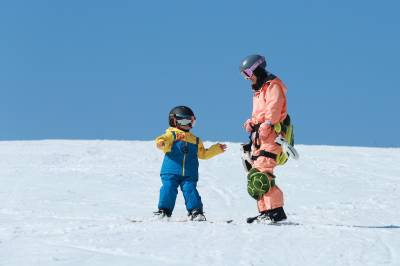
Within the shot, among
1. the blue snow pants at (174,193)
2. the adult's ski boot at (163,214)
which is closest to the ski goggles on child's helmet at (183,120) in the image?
the blue snow pants at (174,193)

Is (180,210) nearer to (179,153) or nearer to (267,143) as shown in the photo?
(179,153)

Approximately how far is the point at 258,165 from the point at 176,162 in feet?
3.03

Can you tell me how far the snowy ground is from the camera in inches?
201

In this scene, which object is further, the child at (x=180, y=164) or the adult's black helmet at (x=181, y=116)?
the adult's black helmet at (x=181, y=116)

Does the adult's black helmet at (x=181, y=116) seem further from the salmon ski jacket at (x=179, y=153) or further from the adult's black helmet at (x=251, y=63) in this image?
the adult's black helmet at (x=251, y=63)

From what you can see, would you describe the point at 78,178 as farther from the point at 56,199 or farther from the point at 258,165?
the point at 258,165

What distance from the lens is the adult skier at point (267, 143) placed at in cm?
727

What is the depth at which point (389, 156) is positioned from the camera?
16219 mm

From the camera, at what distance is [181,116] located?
789 cm

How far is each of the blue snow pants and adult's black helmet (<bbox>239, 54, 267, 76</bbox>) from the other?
4.22 feet

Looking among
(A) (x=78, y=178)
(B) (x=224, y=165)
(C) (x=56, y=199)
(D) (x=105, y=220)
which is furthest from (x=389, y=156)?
(D) (x=105, y=220)

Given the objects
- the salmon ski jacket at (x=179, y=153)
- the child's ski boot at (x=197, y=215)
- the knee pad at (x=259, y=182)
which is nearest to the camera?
the knee pad at (x=259, y=182)

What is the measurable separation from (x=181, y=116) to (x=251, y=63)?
0.97 metres

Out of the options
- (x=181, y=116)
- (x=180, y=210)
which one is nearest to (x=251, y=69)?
(x=181, y=116)
